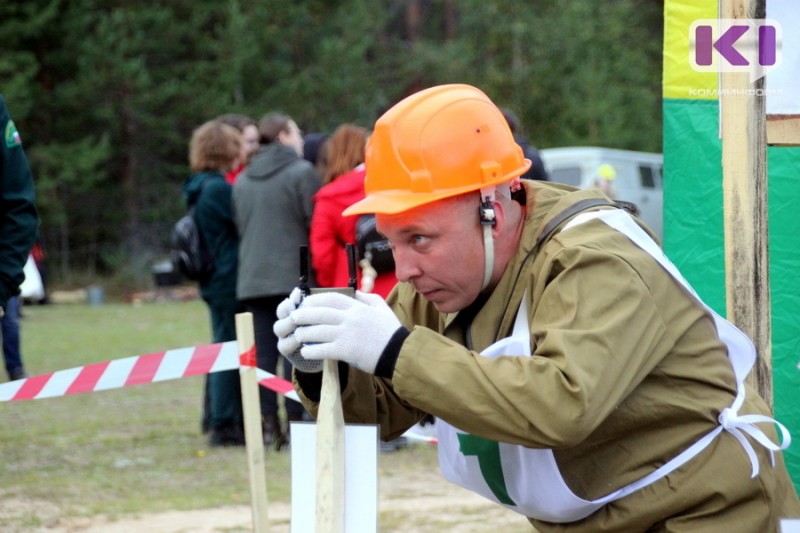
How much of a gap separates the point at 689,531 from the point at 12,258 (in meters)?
3.08

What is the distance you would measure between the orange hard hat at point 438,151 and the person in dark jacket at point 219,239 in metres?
5.25

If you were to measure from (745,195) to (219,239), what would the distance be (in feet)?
16.3

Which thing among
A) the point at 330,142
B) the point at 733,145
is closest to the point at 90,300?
the point at 330,142

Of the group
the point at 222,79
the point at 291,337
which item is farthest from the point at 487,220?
the point at 222,79

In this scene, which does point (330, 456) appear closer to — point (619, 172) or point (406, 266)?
point (406, 266)

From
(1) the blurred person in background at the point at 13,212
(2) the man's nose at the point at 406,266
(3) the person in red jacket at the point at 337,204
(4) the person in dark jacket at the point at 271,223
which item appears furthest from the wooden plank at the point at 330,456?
(4) the person in dark jacket at the point at 271,223

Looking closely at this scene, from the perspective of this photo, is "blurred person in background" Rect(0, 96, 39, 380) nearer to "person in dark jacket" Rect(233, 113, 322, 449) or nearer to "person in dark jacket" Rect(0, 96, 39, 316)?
"person in dark jacket" Rect(0, 96, 39, 316)

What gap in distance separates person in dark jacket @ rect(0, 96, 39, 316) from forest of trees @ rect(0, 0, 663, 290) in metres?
22.9

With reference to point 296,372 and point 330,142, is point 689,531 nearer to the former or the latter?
point 296,372

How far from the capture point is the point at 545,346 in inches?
84.1

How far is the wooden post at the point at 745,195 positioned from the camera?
3.18m

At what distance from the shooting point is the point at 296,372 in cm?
254

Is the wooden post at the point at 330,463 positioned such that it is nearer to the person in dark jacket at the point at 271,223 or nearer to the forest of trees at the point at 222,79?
the person in dark jacket at the point at 271,223

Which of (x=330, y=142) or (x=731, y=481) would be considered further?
(x=330, y=142)
